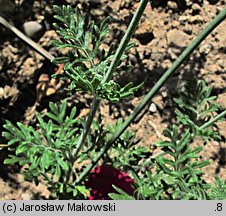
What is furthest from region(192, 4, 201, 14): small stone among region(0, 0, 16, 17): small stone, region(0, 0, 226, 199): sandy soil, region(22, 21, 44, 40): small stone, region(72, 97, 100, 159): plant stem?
region(72, 97, 100, 159): plant stem

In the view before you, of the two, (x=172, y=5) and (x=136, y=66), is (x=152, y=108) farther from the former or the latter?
(x=172, y=5)

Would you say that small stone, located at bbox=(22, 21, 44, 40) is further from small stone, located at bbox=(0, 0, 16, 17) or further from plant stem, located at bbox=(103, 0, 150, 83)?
plant stem, located at bbox=(103, 0, 150, 83)

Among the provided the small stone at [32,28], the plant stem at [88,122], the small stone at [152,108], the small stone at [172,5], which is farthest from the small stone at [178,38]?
the plant stem at [88,122]

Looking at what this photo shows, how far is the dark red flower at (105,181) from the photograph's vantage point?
2174 millimetres

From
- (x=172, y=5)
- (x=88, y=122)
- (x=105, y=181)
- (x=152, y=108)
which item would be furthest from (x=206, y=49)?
(x=88, y=122)

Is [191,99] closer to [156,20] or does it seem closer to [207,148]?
[207,148]

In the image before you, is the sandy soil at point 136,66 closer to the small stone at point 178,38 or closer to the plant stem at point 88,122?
the small stone at point 178,38

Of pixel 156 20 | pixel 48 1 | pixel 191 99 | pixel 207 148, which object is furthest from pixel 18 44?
pixel 207 148

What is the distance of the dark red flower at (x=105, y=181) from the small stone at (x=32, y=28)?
2.66ft

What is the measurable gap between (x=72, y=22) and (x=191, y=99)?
75cm

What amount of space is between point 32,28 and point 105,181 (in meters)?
0.91

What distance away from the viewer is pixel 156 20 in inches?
103

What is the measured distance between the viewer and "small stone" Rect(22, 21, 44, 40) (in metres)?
2.46

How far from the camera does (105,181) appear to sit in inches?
86.1
